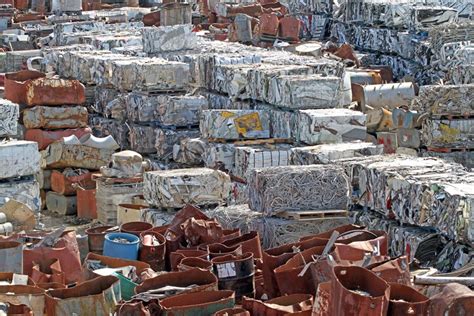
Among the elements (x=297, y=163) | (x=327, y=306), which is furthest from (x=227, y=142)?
(x=327, y=306)

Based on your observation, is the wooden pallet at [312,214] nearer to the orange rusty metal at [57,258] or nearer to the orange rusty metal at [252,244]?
the orange rusty metal at [252,244]

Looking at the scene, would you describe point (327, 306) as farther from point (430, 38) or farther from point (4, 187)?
point (430, 38)

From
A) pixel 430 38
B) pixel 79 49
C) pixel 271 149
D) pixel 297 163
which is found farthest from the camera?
pixel 79 49

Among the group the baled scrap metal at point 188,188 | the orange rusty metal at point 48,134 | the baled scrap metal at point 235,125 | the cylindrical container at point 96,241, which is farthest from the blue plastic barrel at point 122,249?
the orange rusty metal at point 48,134

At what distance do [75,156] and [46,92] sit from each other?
1306 millimetres

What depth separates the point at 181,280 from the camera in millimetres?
9430

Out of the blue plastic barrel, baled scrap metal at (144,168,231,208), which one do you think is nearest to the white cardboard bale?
baled scrap metal at (144,168,231,208)

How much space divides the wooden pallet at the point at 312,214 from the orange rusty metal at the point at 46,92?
7.36 m

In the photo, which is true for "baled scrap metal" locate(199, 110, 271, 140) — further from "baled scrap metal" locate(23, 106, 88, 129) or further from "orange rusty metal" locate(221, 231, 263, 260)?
"orange rusty metal" locate(221, 231, 263, 260)

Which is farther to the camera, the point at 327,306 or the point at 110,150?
the point at 110,150

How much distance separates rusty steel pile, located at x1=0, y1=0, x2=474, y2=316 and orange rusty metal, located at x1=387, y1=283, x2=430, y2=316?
1 centimetres

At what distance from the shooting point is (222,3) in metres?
37.2

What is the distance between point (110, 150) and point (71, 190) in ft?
2.68

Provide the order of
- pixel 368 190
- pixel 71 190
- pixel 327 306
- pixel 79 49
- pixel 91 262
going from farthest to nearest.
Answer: pixel 79 49
pixel 71 190
pixel 368 190
pixel 91 262
pixel 327 306
